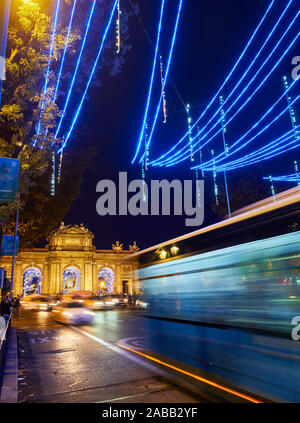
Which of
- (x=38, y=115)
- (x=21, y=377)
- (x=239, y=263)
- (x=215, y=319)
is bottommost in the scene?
(x=21, y=377)

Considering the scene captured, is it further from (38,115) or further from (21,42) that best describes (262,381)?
(21,42)

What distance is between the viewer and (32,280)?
66062mm

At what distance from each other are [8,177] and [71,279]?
2663 inches

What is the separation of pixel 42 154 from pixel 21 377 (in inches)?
176

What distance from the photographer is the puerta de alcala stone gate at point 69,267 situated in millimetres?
64500

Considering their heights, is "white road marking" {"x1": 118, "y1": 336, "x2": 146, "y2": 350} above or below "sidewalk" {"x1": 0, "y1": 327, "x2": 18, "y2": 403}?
below

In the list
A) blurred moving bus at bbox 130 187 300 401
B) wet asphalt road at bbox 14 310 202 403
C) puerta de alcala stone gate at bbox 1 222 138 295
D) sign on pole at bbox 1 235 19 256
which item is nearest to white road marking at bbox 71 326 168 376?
wet asphalt road at bbox 14 310 202 403

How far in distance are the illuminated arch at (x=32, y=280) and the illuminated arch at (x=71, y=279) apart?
18.1ft

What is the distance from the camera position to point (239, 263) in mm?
7543

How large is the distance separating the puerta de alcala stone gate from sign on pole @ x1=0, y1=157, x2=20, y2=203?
5969 cm

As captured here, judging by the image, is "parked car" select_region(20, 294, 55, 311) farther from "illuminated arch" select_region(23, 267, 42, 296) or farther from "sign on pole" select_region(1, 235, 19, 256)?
"illuminated arch" select_region(23, 267, 42, 296)

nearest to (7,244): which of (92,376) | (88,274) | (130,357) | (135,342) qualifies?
(135,342)

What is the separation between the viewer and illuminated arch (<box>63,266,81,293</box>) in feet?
220

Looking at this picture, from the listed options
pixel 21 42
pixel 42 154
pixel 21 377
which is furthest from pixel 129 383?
pixel 21 42
